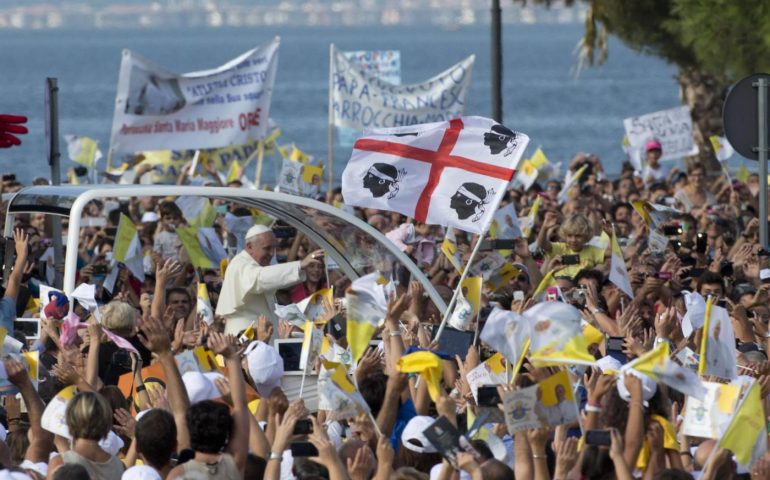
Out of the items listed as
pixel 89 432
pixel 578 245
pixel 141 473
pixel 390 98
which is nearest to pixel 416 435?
pixel 141 473

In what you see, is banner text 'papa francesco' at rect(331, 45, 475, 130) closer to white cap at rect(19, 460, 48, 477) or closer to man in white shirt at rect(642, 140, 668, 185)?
man in white shirt at rect(642, 140, 668, 185)

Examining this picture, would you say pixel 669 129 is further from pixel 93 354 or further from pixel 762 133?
pixel 93 354

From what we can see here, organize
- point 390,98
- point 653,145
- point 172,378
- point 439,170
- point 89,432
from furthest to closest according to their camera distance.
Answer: point 653,145, point 390,98, point 439,170, point 172,378, point 89,432

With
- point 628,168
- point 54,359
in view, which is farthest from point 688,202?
point 54,359

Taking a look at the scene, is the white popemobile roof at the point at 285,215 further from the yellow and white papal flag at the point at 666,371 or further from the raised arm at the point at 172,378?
the yellow and white papal flag at the point at 666,371

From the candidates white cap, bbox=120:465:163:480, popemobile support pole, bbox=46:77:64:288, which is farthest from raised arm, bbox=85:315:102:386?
popemobile support pole, bbox=46:77:64:288

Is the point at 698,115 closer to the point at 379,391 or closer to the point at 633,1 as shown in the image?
the point at 633,1

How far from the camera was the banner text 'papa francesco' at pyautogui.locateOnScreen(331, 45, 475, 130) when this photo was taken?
20359mm

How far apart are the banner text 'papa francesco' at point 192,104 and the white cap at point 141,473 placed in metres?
12.1

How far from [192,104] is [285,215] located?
8.28m

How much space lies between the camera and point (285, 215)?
36.7 ft

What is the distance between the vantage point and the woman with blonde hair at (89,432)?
6.77 m

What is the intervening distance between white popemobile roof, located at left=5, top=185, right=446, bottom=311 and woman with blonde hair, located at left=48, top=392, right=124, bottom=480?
11.0ft

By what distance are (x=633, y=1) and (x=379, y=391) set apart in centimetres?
1593
